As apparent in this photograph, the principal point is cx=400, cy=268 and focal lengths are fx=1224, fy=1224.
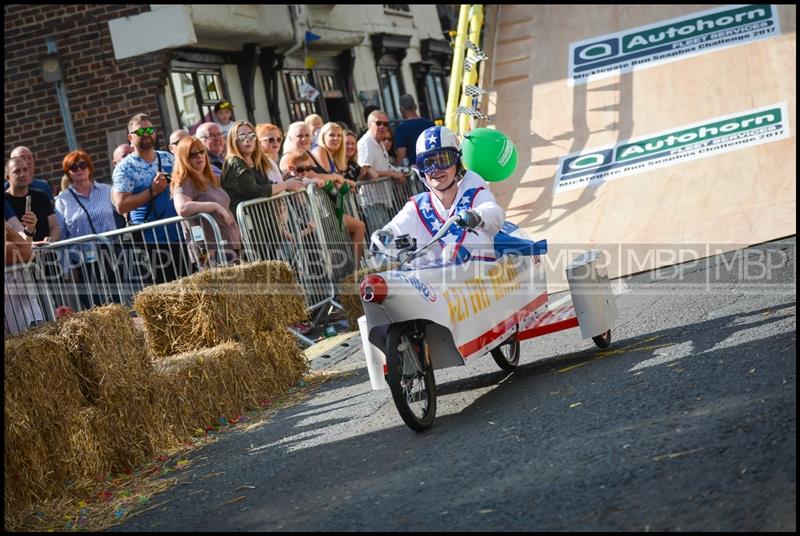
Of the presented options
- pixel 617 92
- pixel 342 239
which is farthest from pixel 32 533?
pixel 617 92

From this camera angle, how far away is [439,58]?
36.7 metres

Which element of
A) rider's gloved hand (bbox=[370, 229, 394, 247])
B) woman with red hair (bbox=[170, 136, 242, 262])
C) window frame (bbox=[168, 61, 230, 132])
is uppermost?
window frame (bbox=[168, 61, 230, 132])

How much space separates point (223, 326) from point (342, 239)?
14.7 feet

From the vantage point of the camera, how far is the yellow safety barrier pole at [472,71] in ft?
49.5

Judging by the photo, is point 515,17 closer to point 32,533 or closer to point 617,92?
point 617,92

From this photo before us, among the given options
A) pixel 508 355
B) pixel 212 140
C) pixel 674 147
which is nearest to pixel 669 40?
pixel 674 147

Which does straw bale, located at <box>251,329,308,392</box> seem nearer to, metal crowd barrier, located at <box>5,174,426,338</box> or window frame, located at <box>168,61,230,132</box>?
metal crowd barrier, located at <box>5,174,426,338</box>

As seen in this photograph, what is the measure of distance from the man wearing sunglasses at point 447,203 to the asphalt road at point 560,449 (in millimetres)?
957

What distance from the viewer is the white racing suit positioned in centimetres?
801

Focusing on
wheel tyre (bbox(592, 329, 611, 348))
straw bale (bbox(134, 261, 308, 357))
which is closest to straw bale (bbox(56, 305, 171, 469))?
straw bale (bbox(134, 261, 308, 357))

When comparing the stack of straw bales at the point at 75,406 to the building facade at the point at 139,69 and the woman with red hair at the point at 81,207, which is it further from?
the building facade at the point at 139,69

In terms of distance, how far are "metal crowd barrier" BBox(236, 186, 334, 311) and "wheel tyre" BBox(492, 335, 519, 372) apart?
3.80 meters

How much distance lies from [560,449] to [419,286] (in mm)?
1668

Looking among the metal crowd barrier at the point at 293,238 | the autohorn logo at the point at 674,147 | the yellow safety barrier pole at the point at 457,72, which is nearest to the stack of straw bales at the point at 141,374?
the metal crowd barrier at the point at 293,238
